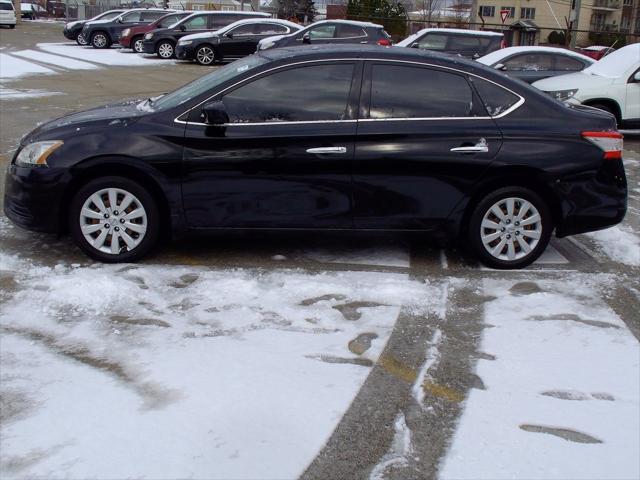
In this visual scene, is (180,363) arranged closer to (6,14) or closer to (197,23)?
(197,23)

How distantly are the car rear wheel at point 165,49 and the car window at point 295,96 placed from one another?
73.2ft

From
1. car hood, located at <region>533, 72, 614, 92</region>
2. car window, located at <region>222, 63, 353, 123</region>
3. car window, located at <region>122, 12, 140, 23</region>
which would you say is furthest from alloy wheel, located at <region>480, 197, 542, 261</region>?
car window, located at <region>122, 12, 140, 23</region>

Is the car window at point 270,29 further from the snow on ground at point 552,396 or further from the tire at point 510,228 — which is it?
the snow on ground at point 552,396

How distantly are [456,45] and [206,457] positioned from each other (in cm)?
1678

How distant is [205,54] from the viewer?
79.9ft

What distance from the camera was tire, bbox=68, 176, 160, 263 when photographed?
523cm

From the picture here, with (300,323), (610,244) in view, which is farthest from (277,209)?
(610,244)

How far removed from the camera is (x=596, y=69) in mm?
12336

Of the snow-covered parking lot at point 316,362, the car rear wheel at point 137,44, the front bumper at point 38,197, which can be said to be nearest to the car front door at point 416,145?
the snow-covered parking lot at point 316,362

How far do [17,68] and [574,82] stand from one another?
1470 cm

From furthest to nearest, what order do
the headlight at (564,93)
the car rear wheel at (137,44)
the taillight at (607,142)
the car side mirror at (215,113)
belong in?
the car rear wheel at (137,44) → the headlight at (564,93) → the taillight at (607,142) → the car side mirror at (215,113)

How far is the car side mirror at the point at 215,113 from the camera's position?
5.11 m

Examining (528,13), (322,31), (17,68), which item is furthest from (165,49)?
(528,13)

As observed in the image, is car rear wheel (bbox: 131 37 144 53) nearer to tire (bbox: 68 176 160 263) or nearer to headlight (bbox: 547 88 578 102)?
headlight (bbox: 547 88 578 102)
